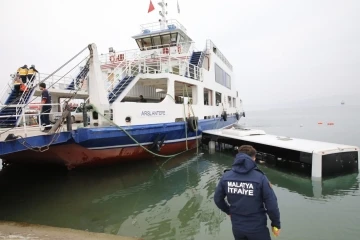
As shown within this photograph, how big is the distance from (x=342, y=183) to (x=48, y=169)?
11.0 meters

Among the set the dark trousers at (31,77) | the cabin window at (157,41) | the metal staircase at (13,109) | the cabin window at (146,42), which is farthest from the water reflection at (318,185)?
the cabin window at (146,42)

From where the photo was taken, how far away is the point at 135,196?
24.2 feet

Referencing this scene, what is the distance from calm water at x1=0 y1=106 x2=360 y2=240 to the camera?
5.23m

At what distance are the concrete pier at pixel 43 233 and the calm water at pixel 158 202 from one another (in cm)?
45

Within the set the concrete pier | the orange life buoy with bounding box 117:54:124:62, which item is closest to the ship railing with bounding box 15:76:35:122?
the concrete pier

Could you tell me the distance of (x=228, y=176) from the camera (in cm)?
287

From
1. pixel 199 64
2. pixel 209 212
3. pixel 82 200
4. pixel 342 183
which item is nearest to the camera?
pixel 209 212

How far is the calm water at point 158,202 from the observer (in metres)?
5.23

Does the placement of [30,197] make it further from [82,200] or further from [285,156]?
[285,156]

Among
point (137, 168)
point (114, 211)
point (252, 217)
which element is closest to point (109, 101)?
point (137, 168)

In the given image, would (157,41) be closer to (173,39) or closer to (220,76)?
(173,39)

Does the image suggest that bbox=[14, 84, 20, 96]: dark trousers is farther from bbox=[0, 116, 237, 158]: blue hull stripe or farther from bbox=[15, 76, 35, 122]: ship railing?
bbox=[0, 116, 237, 158]: blue hull stripe

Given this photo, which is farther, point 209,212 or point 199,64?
point 199,64

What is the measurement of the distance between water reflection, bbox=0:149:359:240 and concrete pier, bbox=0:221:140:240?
16.9 inches
